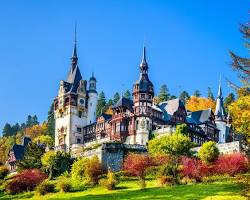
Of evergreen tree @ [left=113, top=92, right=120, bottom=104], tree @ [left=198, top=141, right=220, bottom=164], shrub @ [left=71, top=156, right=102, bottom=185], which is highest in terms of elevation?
evergreen tree @ [left=113, top=92, right=120, bottom=104]

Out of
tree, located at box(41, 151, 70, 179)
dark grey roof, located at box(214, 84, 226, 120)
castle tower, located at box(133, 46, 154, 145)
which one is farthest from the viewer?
dark grey roof, located at box(214, 84, 226, 120)

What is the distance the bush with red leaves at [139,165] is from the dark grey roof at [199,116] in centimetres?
3040

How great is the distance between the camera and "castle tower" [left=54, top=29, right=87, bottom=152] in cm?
10562

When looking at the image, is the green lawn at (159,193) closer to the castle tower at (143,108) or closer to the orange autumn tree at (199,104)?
the castle tower at (143,108)

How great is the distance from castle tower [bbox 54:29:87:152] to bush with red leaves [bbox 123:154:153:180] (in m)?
34.1

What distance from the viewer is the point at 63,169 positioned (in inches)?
3206

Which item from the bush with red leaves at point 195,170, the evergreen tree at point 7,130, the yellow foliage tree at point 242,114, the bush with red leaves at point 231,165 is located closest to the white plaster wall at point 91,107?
the bush with red leaves at point 195,170

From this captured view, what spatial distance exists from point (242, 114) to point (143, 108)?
2492 inches

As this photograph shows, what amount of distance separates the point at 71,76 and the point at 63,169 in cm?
3274

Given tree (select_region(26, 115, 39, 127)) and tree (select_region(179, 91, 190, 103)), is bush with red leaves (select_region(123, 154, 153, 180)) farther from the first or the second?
tree (select_region(26, 115, 39, 127))

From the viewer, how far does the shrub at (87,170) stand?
70.1 m

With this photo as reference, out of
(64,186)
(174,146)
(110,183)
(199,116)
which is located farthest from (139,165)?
(199,116)

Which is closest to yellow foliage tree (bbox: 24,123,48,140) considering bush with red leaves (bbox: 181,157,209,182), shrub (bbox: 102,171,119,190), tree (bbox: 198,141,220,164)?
tree (bbox: 198,141,220,164)

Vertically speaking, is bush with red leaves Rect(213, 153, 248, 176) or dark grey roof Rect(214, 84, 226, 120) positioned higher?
dark grey roof Rect(214, 84, 226, 120)
